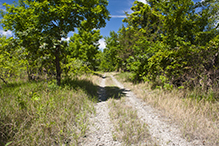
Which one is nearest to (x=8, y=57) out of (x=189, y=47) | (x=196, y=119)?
(x=196, y=119)

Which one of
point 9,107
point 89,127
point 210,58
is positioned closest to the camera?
point 9,107

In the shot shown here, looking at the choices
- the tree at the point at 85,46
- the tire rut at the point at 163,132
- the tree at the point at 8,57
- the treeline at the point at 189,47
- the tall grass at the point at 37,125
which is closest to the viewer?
the tall grass at the point at 37,125

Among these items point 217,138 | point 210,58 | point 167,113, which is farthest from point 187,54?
point 217,138

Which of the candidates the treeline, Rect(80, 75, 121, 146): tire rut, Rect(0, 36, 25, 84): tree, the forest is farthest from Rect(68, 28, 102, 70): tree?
Rect(80, 75, 121, 146): tire rut

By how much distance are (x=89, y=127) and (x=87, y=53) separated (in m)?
20.4

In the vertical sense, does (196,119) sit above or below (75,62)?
below

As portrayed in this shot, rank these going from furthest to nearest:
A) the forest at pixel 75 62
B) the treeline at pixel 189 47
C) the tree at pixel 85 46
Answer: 1. the tree at pixel 85 46
2. the treeline at pixel 189 47
3. the forest at pixel 75 62

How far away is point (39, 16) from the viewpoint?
5859mm

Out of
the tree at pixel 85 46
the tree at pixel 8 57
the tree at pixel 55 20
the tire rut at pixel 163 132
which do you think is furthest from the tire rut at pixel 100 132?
the tree at pixel 85 46

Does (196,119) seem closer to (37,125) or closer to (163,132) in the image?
(163,132)

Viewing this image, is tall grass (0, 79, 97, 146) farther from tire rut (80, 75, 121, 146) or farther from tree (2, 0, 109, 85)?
tree (2, 0, 109, 85)

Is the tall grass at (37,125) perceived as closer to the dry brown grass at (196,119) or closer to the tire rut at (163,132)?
the tire rut at (163,132)

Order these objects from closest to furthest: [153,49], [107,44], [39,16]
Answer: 1. [39,16]
2. [153,49]
3. [107,44]

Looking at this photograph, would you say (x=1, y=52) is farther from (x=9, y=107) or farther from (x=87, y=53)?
(x=87, y=53)
